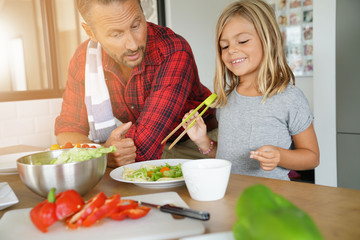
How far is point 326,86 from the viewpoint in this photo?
87.8 inches

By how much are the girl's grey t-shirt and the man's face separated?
63 cm

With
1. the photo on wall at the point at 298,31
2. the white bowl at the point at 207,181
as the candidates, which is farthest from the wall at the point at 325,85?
the white bowl at the point at 207,181

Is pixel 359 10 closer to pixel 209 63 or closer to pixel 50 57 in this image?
pixel 209 63

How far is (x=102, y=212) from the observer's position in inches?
23.7

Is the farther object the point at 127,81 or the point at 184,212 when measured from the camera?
the point at 127,81

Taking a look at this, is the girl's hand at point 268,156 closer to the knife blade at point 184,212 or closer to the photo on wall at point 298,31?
the knife blade at point 184,212

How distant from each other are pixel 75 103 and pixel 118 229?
139 cm

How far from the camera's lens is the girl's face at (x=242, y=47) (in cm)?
135

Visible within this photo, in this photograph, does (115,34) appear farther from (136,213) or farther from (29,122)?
(136,213)

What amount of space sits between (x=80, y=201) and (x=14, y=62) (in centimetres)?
121

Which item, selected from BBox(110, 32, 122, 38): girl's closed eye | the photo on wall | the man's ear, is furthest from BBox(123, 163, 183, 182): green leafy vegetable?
the photo on wall

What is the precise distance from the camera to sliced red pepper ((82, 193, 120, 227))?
592 mm

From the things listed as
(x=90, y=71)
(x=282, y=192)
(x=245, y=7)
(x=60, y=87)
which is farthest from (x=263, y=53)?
(x=60, y=87)

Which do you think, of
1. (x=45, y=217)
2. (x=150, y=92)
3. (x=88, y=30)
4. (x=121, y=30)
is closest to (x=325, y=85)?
(x=150, y=92)
